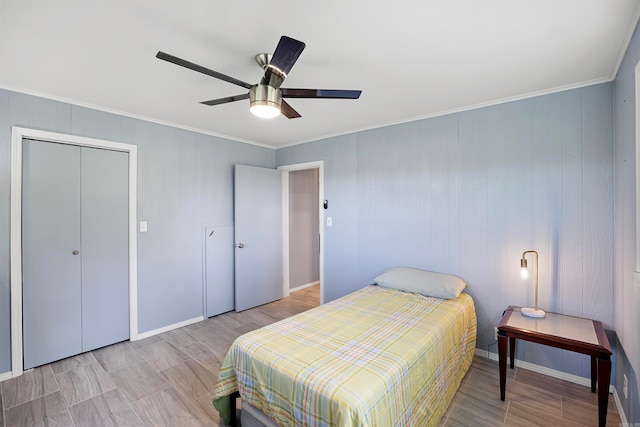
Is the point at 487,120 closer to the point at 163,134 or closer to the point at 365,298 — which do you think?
the point at 365,298

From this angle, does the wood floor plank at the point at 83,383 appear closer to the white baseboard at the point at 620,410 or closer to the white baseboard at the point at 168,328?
the white baseboard at the point at 168,328

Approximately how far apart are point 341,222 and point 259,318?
164 cm

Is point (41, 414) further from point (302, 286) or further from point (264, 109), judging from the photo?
point (302, 286)

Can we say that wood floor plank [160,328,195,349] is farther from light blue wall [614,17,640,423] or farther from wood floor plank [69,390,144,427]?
light blue wall [614,17,640,423]

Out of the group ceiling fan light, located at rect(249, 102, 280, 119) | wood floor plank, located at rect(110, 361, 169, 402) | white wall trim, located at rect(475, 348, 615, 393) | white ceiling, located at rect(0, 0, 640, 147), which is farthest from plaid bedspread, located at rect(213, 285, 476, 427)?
white ceiling, located at rect(0, 0, 640, 147)

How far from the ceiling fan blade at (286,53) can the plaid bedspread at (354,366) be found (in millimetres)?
1614

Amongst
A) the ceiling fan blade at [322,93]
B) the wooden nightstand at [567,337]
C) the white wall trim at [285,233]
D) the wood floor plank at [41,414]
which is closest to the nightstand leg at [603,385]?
the wooden nightstand at [567,337]

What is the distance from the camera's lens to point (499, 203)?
2629 millimetres

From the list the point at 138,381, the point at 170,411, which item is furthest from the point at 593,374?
the point at 138,381

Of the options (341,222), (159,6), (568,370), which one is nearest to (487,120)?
(341,222)

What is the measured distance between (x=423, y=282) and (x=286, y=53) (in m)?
2.25

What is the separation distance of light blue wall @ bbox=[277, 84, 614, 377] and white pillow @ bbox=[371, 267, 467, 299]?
194mm

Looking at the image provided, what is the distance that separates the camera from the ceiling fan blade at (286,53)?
4.45 feet

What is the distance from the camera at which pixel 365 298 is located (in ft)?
8.70
